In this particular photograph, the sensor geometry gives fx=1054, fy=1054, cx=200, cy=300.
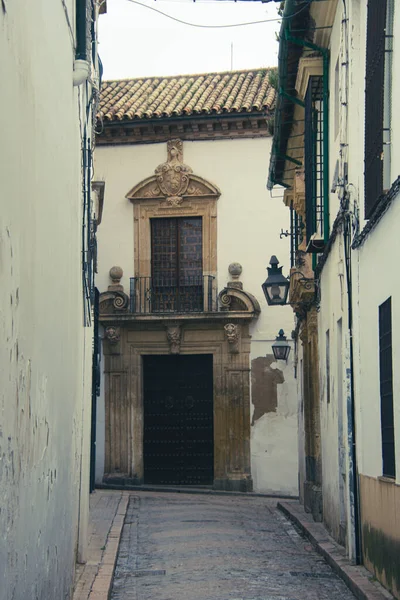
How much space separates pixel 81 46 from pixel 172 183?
654 inches

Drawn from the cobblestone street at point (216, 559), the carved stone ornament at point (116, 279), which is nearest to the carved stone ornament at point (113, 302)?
the carved stone ornament at point (116, 279)

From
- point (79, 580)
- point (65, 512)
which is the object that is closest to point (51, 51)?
point (65, 512)

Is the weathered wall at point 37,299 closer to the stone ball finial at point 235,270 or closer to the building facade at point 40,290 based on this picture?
the building facade at point 40,290

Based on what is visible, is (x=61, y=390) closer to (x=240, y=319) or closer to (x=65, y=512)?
(x=65, y=512)

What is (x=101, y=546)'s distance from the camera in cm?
1215

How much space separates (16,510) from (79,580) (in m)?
5.14

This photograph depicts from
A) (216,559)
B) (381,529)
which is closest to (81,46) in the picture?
(381,529)

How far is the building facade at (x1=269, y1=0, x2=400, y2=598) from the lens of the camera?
8578 mm

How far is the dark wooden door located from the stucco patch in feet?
3.70

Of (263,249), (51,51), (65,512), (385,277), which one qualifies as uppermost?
(263,249)

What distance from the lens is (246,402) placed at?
78.2 ft

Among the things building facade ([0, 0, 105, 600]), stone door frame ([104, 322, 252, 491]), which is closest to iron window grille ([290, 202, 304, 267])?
stone door frame ([104, 322, 252, 491])

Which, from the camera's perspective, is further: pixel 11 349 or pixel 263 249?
pixel 263 249

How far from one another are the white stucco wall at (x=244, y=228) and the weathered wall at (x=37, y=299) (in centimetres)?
1492
